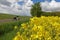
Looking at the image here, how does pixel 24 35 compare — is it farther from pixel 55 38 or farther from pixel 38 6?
pixel 38 6

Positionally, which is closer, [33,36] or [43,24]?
[33,36]

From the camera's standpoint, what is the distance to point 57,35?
5613 mm

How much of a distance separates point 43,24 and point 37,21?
10.3 inches

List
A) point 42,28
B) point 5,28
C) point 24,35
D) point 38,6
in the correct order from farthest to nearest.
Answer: point 38,6, point 5,28, point 24,35, point 42,28

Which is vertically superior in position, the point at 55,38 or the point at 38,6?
the point at 55,38

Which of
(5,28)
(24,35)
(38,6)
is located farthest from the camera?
(38,6)

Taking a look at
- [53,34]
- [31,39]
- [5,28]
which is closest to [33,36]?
[31,39]

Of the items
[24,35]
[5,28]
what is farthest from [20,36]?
[5,28]

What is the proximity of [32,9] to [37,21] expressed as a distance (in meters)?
33.9

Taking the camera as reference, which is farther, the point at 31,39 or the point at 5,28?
the point at 5,28

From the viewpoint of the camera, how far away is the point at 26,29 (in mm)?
6125

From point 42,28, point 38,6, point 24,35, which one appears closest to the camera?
point 42,28

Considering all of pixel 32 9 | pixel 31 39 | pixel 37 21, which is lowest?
pixel 32 9

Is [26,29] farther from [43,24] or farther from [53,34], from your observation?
[53,34]
